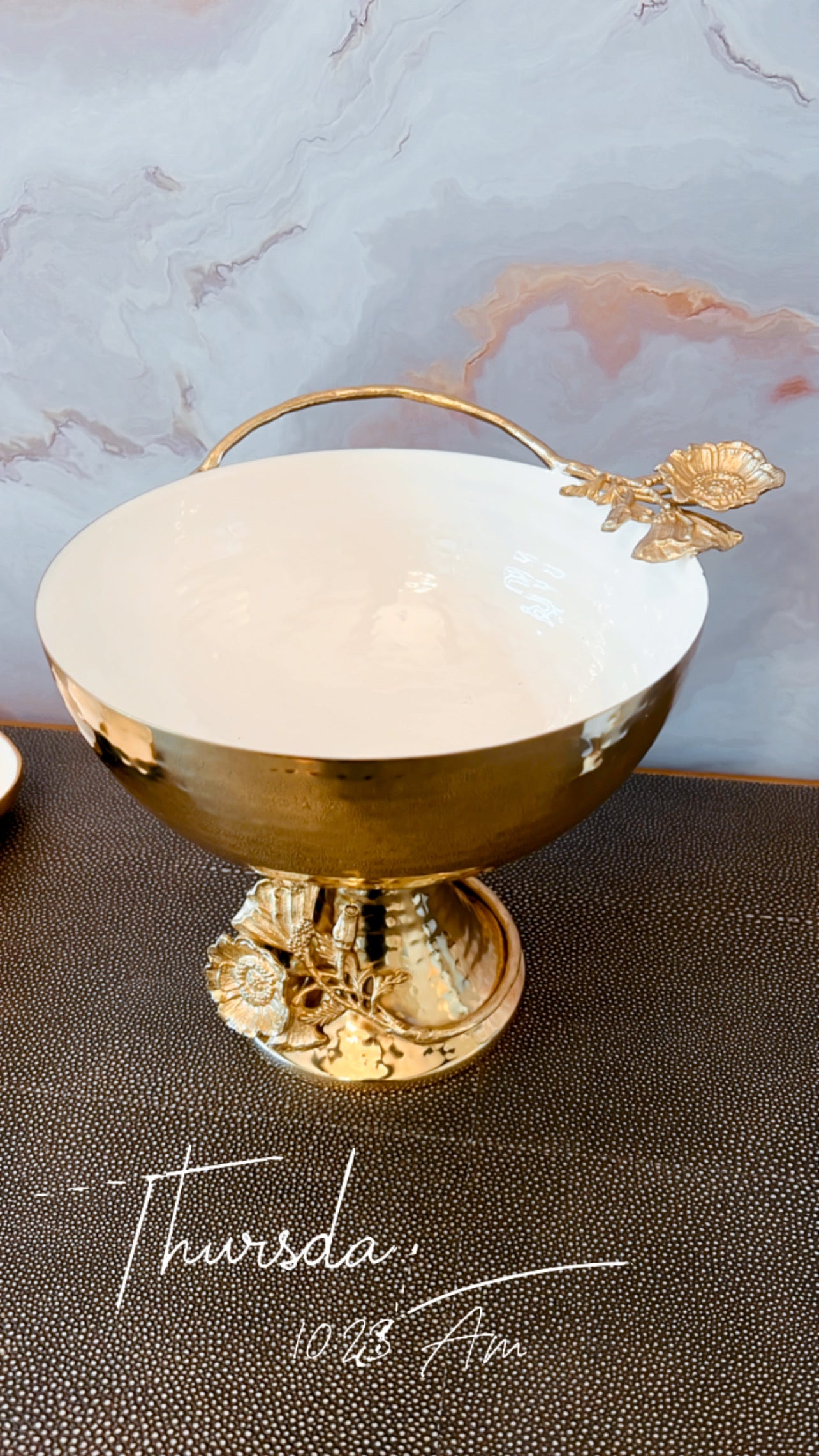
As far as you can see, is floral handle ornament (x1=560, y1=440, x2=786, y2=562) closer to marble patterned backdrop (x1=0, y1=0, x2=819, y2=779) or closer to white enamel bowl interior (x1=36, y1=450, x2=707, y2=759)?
white enamel bowl interior (x1=36, y1=450, x2=707, y2=759)

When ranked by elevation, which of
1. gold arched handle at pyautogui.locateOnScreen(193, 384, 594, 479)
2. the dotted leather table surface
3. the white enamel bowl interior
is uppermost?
gold arched handle at pyautogui.locateOnScreen(193, 384, 594, 479)

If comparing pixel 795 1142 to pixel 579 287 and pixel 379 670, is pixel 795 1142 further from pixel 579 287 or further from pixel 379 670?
pixel 579 287

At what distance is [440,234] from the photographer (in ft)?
2.55

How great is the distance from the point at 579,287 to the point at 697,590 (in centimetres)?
33

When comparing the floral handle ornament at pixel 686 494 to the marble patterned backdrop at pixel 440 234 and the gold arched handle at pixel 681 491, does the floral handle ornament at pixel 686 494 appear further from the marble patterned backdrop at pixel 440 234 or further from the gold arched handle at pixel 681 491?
the marble patterned backdrop at pixel 440 234

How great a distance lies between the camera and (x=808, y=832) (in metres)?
0.81

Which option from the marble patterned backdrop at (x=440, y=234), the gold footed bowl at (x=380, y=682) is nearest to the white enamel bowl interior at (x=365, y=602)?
the gold footed bowl at (x=380, y=682)

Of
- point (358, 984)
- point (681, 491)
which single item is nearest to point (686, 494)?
point (681, 491)

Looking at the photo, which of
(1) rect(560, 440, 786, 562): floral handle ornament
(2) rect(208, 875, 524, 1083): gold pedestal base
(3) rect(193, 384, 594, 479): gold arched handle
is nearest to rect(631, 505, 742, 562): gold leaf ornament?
(1) rect(560, 440, 786, 562): floral handle ornament

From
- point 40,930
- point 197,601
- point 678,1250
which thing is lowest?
point 678,1250

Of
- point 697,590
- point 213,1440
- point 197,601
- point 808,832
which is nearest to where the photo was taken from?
point 213,1440

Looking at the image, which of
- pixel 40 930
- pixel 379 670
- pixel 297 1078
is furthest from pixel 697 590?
pixel 40 930

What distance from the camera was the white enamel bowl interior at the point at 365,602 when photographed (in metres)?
0.64

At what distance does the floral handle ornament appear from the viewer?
58cm
